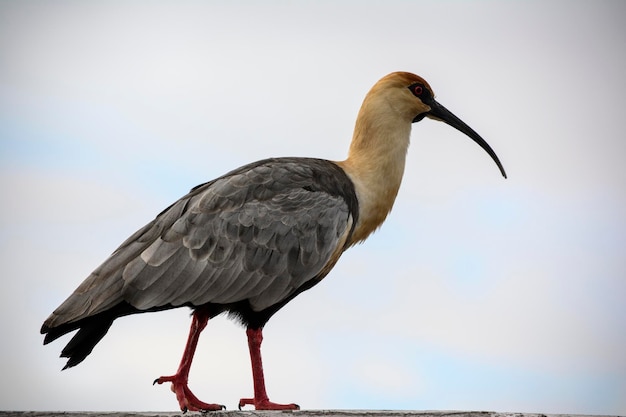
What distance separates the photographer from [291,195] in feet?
28.1

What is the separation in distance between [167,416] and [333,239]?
101 inches

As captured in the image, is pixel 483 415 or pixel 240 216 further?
pixel 240 216

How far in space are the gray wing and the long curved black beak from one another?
1646mm

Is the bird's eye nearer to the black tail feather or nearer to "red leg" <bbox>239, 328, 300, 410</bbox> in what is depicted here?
"red leg" <bbox>239, 328, 300, 410</bbox>

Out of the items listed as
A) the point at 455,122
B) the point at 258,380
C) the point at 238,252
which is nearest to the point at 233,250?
the point at 238,252

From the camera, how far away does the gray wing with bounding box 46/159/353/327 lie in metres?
8.02

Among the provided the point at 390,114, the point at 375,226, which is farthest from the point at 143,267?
the point at 390,114

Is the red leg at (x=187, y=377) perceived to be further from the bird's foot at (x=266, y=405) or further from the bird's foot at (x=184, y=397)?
the bird's foot at (x=266, y=405)

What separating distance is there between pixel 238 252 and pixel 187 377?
109cm

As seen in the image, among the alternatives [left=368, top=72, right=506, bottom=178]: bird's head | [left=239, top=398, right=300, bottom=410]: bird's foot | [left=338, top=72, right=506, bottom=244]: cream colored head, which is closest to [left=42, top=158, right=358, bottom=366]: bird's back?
[left=338, top=72, right=506, bottom=244]: cream colored head

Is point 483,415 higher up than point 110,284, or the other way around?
point 110,284

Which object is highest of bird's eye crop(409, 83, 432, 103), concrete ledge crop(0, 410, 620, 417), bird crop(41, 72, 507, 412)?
bird's eye crop(409, 83, 432, 103)

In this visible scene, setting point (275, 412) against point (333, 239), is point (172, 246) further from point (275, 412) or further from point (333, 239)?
point (275, 412)

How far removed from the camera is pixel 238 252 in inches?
330
